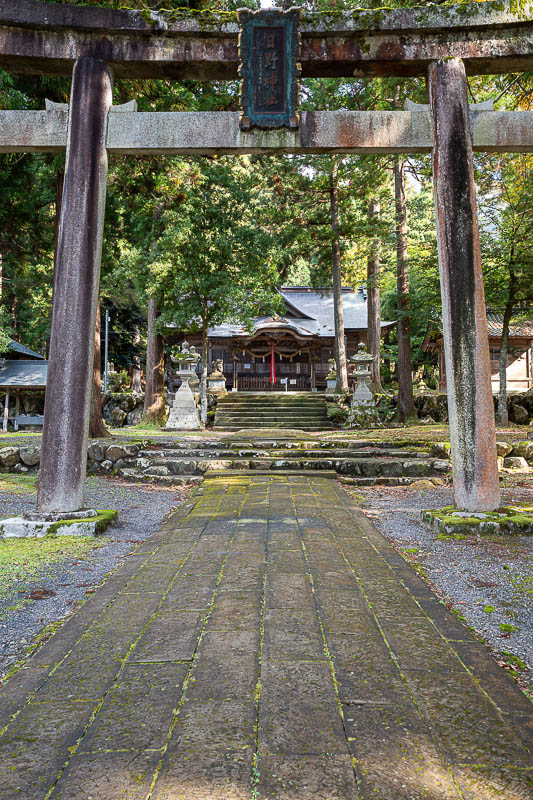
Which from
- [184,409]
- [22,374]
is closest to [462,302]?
[184,409]

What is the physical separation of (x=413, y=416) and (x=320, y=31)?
12.1m

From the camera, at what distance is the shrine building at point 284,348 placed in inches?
942

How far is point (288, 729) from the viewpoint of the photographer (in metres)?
1.66

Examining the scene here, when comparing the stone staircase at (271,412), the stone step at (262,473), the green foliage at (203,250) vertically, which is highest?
the green foliage at (203,250)

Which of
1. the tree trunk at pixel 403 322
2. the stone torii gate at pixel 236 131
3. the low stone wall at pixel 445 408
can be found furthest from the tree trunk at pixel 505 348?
the stone torii gate at pixel 236 131

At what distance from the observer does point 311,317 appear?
1068 inches

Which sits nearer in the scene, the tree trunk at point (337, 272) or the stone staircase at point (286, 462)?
the stone staircase at point (286, 462)

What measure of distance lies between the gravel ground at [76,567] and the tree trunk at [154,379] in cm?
944

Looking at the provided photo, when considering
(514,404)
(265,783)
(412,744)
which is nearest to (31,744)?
(265,783)

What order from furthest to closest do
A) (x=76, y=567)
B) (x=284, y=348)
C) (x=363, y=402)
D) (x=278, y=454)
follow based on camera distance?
(x=284, y=348)
(x=363, y=402)
(x=278, y=454)
(x=76, y=567)

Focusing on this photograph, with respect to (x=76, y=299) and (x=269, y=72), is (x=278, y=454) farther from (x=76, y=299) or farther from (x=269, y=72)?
(x=269, y=72)

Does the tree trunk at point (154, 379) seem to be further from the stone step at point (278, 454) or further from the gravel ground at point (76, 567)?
the gravel ground at point (76, 567)

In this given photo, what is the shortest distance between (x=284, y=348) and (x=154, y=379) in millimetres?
9881

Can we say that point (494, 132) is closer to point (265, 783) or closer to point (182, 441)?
point (265, 783)
